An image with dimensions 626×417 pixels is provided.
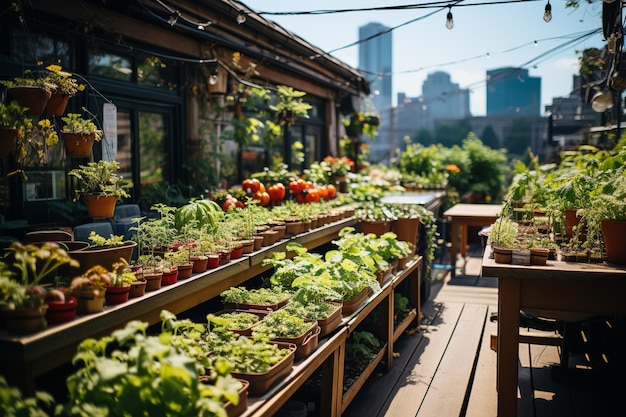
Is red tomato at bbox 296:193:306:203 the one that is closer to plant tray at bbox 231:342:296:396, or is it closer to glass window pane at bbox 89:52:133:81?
glass window pane at bbox 89:52:133:81

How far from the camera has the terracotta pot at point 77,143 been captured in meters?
3.61

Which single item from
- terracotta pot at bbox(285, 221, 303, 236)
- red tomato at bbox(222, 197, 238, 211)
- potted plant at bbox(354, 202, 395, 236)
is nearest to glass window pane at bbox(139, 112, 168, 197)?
red tomato at bbox(222, 197, 238, 211)

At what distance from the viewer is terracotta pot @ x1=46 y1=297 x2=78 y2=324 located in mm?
2340

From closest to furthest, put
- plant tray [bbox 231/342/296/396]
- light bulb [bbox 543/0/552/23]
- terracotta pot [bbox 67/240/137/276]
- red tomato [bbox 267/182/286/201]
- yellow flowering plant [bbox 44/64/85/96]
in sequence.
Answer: plant tray [bbox 231/342/296/396] → terracotta pot [bbox 67/240/137/276] → yellow flowering plant [bbox 44/64/85/96] → light bulb [bbox 543/0/552/23] → red tomato [bbox 267/182/286/201]

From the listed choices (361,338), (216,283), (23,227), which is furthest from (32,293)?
(361,338)

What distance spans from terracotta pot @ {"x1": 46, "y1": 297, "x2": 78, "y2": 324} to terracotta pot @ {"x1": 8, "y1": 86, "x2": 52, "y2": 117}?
1.34 metres

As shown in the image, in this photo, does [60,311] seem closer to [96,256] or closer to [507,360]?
[96,256]

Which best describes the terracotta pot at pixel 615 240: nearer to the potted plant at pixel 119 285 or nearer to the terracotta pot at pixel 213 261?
the terracotta pot at pixel 213 261

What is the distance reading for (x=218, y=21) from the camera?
6570 mm

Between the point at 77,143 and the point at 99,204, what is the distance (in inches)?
15.5

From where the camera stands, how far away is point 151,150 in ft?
20.4

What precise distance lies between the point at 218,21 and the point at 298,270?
358cm

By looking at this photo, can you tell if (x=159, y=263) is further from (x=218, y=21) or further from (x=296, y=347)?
(x=218, y=21)

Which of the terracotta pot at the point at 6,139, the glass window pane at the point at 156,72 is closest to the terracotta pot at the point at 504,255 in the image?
the terracotta pot at the point at 6,139
